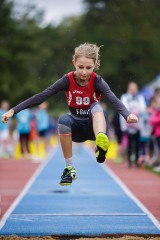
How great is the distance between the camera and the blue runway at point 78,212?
7.93 meters

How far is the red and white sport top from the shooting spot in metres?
7.96

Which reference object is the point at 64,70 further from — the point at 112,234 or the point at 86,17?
the point at 112,234

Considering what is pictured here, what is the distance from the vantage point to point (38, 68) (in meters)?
78.5

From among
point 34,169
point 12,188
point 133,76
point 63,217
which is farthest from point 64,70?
point 63,217

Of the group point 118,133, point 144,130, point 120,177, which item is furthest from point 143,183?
point 118,133

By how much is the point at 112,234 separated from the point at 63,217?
1542 mm

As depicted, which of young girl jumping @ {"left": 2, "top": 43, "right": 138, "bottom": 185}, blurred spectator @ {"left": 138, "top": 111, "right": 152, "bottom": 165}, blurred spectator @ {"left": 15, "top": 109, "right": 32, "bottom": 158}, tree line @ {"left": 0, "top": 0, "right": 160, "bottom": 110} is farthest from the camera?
tree line @ {"left": 0, "top": 0, "right": 160, "bottom": 110}

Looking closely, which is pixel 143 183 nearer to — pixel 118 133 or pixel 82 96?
pixel 118 133

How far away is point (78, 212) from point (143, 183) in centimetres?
462

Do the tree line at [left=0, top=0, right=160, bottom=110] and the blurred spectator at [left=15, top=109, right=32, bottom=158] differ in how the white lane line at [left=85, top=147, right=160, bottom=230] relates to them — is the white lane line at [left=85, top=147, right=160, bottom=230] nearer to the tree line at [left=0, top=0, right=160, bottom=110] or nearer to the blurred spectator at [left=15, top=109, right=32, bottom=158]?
the blurred spectator at [left=15, top=109, right=32, bottom=158]

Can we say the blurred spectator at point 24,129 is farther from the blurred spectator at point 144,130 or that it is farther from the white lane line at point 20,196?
the blurred spectator at point 144,130

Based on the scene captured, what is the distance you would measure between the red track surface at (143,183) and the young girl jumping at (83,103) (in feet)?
5.42

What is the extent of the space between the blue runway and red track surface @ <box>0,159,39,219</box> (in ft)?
0.80

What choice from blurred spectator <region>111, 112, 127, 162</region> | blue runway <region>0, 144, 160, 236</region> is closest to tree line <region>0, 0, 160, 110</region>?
blurred spectator <region>111, 112, 127, 162</region>
